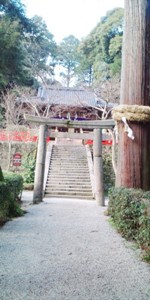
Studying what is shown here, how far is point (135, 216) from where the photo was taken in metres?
A: 3.58

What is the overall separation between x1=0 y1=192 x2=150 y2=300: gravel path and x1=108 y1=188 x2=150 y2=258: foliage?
0.49 ft

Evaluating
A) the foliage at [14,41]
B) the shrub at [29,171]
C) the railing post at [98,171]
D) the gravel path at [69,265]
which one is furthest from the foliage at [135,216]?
the foliage at [14,41]

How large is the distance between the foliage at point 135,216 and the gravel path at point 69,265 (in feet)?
0.49

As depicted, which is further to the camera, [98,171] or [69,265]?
[98,171]

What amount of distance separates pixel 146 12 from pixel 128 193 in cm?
272

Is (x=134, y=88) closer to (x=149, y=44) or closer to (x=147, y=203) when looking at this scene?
(x=149, y=44)

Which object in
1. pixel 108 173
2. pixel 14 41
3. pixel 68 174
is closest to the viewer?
pixel 68 174

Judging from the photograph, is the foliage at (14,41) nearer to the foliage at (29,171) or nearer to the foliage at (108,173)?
the foliage at (29,171)

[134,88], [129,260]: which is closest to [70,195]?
[134,88]

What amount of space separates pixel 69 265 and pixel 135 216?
43.5 inches

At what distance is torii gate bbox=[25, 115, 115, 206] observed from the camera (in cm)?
905

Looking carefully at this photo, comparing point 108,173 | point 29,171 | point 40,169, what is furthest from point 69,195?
point 108,173

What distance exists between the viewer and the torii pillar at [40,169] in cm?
898

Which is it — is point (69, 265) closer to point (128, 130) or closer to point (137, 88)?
point (128, 130)
